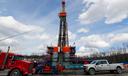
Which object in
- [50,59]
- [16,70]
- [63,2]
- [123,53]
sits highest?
[63,2]

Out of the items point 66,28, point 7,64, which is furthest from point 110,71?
point 66,28

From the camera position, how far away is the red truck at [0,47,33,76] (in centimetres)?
2166

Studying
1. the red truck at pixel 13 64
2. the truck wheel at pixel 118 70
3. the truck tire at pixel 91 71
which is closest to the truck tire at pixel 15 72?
the red truck at pixel 13 64

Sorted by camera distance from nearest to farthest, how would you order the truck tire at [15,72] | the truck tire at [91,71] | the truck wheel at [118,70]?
the truck tire at [15,72] → the truck tire at [91,71] → the truck wheel at [118,70]

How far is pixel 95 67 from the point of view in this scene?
29.8 metres

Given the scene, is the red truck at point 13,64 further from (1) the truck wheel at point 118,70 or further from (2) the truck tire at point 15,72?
(1) the truck wheel at point 118,70

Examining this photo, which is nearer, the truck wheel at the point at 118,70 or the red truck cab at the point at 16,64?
the red truck cab at the point at 16,64

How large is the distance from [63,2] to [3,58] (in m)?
33.8

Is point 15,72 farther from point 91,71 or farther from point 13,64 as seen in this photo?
→ point 91,71

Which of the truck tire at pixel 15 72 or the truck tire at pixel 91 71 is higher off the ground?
the truck tire at pixel 91 71

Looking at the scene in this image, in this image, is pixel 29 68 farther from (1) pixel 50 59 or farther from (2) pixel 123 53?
(2) pixel 123 53

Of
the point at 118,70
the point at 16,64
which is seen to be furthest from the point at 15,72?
the point at 118,70

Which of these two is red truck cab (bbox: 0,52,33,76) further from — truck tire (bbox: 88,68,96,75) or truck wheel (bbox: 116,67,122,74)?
truck wheel (bbox: 116,67,122,74)

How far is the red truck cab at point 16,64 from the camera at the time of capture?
71.1 ft
